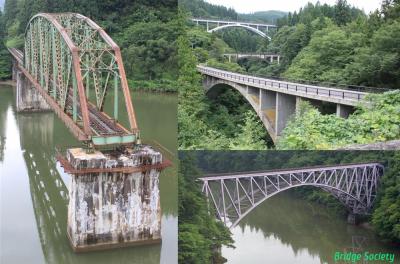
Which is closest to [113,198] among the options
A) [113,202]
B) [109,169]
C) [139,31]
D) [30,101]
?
[113,202]

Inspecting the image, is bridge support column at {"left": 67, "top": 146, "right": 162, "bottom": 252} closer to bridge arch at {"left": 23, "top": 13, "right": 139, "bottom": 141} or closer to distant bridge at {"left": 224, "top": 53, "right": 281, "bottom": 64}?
bridge arch at {"left": 23, "top": 13, "right": 139, "bottom": 141}

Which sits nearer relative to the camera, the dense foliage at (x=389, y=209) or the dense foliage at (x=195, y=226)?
the dense foliage at (x=195, y=226)

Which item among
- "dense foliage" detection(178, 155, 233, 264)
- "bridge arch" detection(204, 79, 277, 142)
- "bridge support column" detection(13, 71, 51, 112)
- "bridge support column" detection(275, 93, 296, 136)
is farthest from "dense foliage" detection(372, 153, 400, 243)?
"bridge support column" detection(13, 71, 51, 112)

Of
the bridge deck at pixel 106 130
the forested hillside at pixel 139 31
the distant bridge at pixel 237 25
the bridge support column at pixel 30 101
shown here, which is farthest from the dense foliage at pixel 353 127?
the forested hillside at pixel 139 31

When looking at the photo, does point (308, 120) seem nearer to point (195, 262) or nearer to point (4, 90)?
point (195, 262)

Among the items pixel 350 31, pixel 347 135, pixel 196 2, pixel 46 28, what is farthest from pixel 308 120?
pixel 46 28

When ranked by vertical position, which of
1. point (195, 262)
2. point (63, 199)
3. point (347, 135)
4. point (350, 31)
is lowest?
point (63, 199)

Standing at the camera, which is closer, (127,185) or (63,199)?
(127,185)

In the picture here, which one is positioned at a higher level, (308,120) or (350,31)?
(350,31)

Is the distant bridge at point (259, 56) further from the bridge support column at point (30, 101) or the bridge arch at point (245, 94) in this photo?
the bridge support column at point (30, 101)
